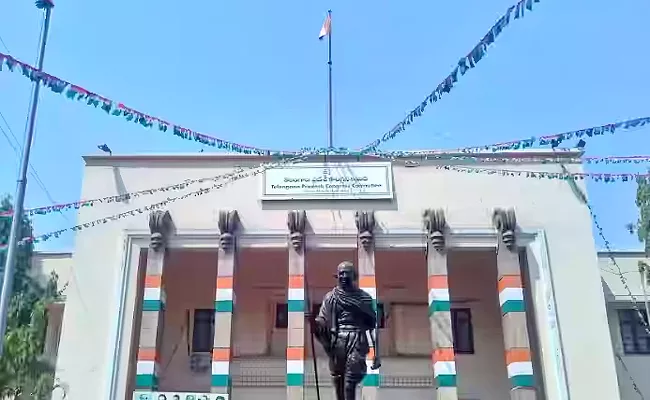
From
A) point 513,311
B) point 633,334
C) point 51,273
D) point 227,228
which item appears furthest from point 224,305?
point 633,334

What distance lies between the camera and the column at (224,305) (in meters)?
17.3

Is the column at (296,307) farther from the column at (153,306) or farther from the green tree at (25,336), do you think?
the green tree at (25,336)

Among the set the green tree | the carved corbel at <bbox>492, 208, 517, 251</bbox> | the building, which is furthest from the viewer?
the carved corbel at <bbox>492, 208, 517, 251</bbox>

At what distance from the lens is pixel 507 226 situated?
725 inches

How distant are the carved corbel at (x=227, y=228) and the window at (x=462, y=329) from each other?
6.69m

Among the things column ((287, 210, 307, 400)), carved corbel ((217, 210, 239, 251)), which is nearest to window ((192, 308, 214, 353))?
carved corbel ((217, 210, 239, 251))

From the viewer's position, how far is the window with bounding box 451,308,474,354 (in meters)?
21.0

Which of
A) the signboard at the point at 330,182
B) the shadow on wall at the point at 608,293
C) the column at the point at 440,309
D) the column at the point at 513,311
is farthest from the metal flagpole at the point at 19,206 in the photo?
the shadow on wall at the point at 608,293

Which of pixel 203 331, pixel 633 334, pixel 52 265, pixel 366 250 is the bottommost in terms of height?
pixel 633 334

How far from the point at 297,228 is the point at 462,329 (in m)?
5.96

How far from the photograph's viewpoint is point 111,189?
19.5 meters

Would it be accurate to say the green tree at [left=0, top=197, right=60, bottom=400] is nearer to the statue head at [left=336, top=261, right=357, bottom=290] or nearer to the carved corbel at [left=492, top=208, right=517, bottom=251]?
the statue head at [left=336, top=261, right=357, bottom=290]

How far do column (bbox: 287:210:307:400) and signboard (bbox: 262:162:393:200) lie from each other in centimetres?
71

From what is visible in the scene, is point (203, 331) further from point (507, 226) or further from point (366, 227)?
point (507, 226)
